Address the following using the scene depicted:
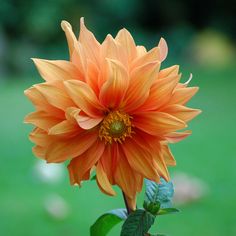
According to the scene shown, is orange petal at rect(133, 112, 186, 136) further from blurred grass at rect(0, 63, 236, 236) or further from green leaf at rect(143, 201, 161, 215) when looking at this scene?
blurred grass at rect(0, 63, 236, 236)

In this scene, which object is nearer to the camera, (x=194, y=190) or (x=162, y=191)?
(x=162, y=191)

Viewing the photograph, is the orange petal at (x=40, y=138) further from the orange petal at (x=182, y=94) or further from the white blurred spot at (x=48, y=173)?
the white blurred spot at (x=48, y=173)

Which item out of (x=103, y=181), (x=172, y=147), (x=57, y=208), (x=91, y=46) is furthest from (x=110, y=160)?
(x=172, y=147)

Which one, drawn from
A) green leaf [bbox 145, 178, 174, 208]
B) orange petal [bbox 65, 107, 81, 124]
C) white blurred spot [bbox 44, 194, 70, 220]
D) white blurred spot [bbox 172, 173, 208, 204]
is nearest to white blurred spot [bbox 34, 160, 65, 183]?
white blurred spot [bbox 44, 194, 70, 220]

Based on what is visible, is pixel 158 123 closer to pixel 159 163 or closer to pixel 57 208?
pixel 159 163

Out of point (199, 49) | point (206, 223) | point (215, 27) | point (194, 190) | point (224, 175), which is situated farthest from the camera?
point (215, 27)

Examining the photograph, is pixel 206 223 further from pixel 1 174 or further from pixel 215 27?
pixel 215 27

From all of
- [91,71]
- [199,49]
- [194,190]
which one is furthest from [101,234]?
[199,49]
